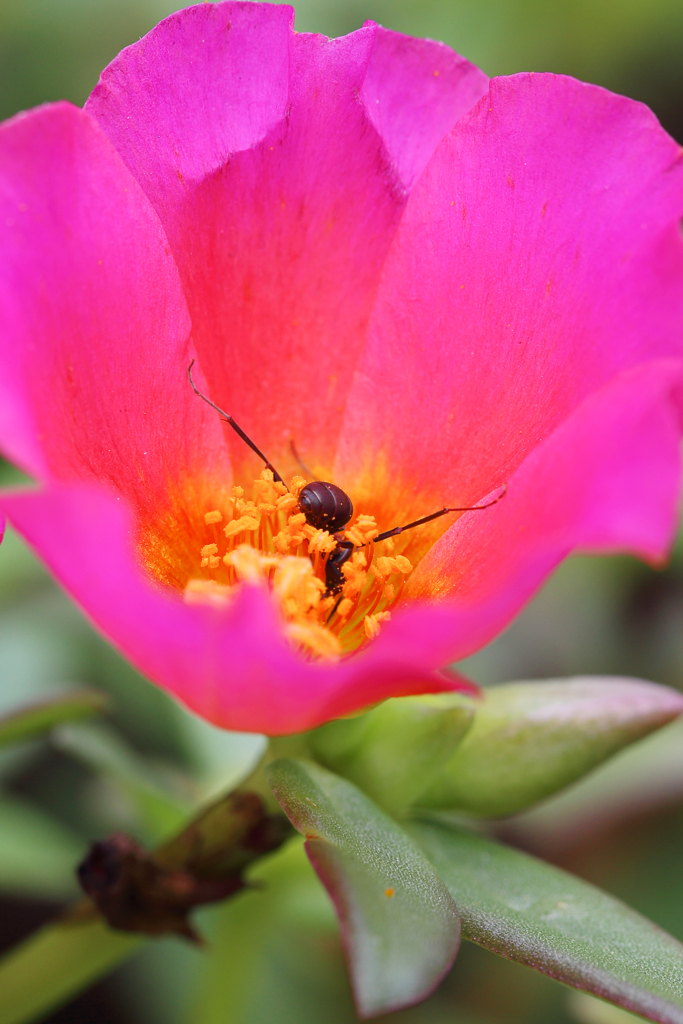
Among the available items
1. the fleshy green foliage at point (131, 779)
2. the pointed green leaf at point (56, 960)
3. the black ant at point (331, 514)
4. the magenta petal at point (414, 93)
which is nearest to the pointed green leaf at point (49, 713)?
the fleshy green foliage at point (131, 779)

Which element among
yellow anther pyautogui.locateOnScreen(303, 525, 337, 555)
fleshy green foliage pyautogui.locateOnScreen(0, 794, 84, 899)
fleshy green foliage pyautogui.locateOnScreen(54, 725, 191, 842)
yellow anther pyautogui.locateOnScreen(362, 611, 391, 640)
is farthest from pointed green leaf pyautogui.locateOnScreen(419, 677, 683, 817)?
fleshy green foliage pyautogui.locateOnScreen(0, 794, 84, 899)

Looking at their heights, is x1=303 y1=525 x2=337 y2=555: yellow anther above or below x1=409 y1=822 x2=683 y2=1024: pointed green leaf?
above

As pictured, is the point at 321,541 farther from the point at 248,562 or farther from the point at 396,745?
the point at 396,745

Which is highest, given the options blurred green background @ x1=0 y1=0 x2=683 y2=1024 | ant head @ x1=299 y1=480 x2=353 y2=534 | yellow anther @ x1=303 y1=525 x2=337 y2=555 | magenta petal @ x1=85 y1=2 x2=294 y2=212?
magenta petal @ x1=85 y1=2 x2=294 y2=212

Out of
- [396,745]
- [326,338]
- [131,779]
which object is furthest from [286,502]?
[131,779]

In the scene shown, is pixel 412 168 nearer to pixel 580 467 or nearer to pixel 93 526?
pixel 580 467

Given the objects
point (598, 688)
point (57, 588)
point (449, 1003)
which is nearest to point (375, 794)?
point (598, 688)

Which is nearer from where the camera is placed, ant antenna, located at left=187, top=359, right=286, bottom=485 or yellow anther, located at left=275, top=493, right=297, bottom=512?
ant antenna, located at left=187, top=359, right=286, bottom=485

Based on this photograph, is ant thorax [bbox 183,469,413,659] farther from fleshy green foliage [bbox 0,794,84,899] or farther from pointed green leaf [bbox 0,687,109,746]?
fleshy green foliage [bbox 0,794,84,899]
